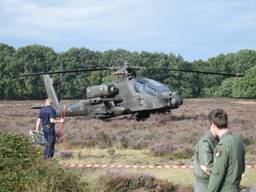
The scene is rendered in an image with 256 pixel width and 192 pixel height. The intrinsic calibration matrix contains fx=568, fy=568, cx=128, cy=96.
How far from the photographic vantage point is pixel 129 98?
2541cm

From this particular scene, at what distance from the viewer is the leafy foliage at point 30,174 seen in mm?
8312

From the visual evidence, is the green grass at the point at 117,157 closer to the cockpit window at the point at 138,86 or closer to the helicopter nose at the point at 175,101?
the helicopter nose at the point at 175,101

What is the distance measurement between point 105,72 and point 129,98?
3288 inches

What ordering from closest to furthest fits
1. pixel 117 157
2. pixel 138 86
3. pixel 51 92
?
pixel 117 157 < pixel 138 86 < pixel 51 92

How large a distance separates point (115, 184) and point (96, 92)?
16376mm

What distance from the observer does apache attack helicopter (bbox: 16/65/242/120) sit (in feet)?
80.8

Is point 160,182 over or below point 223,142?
below

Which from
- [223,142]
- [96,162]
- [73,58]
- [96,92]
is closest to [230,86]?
[73,58]

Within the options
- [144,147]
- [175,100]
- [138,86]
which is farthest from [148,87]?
[144,147]

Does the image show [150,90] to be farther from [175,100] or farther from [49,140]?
[49,140]

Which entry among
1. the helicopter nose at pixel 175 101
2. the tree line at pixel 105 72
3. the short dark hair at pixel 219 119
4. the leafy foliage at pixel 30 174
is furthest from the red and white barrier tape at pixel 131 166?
the tree line at pixel 105 72

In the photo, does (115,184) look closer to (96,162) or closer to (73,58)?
(96,162)

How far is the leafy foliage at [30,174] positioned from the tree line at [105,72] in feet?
278

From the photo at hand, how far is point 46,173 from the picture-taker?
8.56 metres
